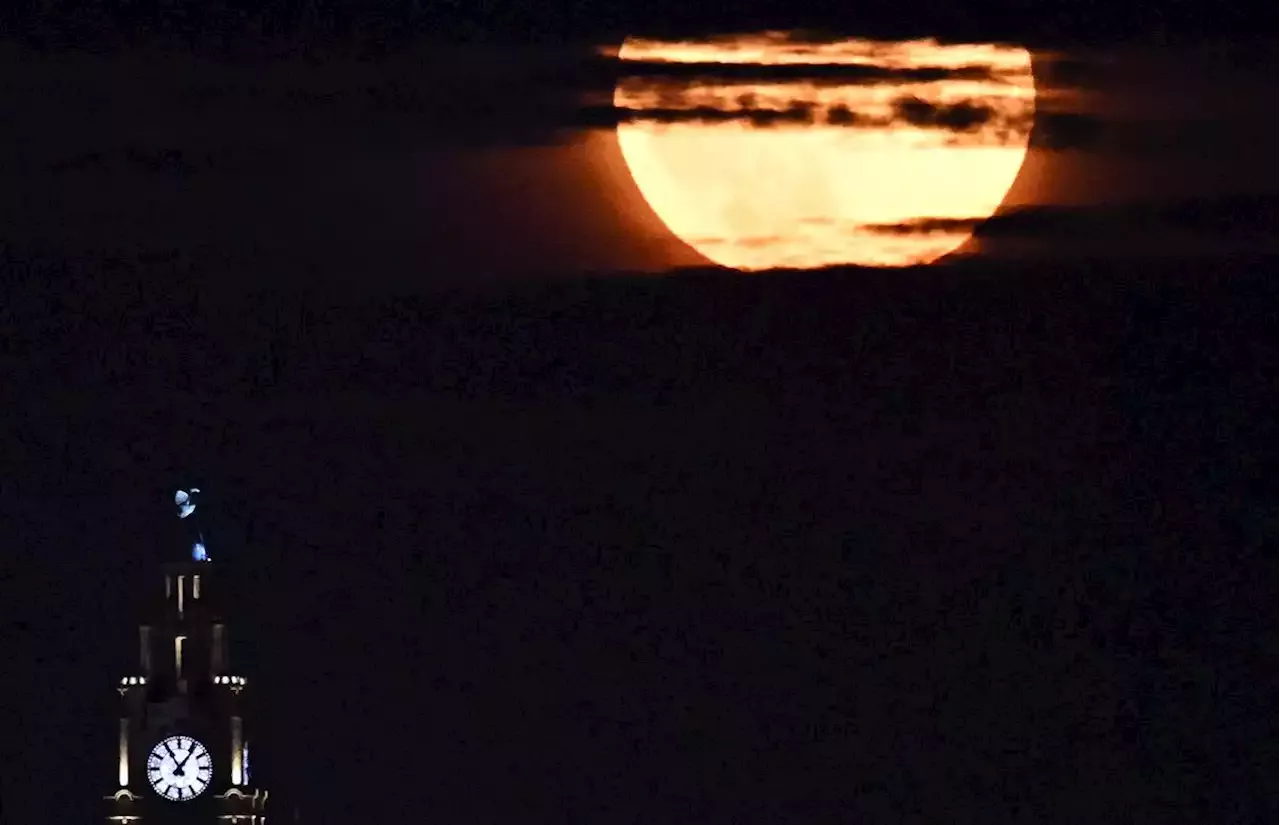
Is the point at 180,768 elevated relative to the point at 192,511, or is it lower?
lower

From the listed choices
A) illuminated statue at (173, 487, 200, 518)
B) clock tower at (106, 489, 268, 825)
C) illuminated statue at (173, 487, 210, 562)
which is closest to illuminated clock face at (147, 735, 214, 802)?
clock tower at (106, 489, 268, 825)

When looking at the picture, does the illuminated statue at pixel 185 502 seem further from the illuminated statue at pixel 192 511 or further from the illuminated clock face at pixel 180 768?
the illuminated clock face at pixel 180 768

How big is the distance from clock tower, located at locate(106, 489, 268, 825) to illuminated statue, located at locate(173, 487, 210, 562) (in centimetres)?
7

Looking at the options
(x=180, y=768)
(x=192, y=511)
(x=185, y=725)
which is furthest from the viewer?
(x=192, y=511)

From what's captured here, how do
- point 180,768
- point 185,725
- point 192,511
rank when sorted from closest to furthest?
point 180,768 < point 185,725 < point 192,511

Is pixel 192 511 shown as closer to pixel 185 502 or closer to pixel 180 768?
pixel 185 502

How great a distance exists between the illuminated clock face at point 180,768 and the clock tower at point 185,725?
2cm

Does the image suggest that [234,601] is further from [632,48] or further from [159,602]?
[632,48]

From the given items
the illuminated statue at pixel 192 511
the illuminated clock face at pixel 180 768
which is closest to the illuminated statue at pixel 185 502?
the illuminated statue at pixel 192 511

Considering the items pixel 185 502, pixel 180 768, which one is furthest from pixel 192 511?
pixel 180 768

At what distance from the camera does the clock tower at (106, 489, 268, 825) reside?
3694cm

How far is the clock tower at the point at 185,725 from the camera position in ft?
121

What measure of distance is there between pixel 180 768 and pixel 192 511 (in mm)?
4811

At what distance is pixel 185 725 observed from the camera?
124 feet
